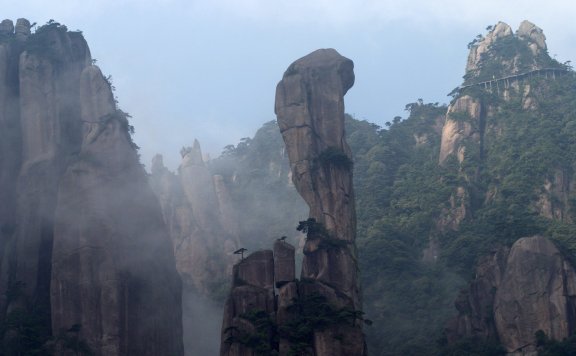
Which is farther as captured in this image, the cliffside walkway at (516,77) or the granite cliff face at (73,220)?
the cliffside walkway at (516,77)

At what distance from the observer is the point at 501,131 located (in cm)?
9944

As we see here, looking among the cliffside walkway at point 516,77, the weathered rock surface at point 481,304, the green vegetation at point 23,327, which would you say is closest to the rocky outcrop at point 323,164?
the weathered rock surface at point 481,304

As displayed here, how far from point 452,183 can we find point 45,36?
114ft

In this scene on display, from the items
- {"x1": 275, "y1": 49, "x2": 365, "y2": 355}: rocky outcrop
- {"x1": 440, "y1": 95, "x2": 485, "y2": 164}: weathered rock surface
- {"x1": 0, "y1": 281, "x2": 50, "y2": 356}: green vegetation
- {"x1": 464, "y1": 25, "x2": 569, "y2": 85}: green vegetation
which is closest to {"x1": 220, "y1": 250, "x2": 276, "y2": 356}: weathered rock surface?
{"x1": 275, "y1": 49, "x2": 365, "y2": 355}: rocky outcrop

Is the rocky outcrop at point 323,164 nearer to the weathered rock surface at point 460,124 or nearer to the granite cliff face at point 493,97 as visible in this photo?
the granite cliff face at point 493,97

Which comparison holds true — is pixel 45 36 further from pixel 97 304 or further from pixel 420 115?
pixel 420 115

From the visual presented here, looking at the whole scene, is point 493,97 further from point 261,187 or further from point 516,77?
point 261,187

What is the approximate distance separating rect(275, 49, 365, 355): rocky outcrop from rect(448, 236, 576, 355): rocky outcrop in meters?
8.09

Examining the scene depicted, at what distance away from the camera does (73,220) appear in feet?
220

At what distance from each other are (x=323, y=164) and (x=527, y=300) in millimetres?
13873

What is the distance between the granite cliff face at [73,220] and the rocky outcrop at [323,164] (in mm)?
9513

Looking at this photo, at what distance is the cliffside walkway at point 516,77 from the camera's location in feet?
342

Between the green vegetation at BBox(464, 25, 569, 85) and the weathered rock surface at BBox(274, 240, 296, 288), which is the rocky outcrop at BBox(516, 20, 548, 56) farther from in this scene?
the weathered rock surface at BBox(274, 240, 296, 288)

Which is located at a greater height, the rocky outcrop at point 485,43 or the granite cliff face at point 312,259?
the rocky outcrop at point 485,43
